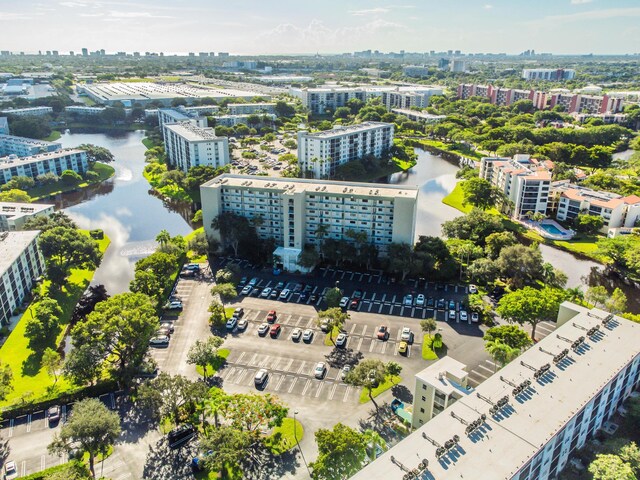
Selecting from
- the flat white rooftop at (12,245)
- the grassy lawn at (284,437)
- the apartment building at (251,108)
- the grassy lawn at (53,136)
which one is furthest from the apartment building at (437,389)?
the apartment building at (251,108)

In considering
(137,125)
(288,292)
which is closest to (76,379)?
(288,292)

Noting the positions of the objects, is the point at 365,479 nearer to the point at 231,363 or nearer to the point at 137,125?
the point at 231,363

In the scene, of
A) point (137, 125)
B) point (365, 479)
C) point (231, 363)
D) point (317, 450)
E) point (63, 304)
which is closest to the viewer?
point (365, 479)

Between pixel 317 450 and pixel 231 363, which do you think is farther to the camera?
pixel 231 363

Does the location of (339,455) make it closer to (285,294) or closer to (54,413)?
(54,413)

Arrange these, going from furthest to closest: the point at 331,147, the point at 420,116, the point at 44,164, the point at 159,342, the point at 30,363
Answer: the point at 420,116
the point at 331,147
the point at 44,164
the point at 159,342
the point at 30,363

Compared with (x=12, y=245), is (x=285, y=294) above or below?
below

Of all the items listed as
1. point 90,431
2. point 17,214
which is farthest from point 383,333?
point 17,214

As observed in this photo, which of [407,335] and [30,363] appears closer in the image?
[30,363]
